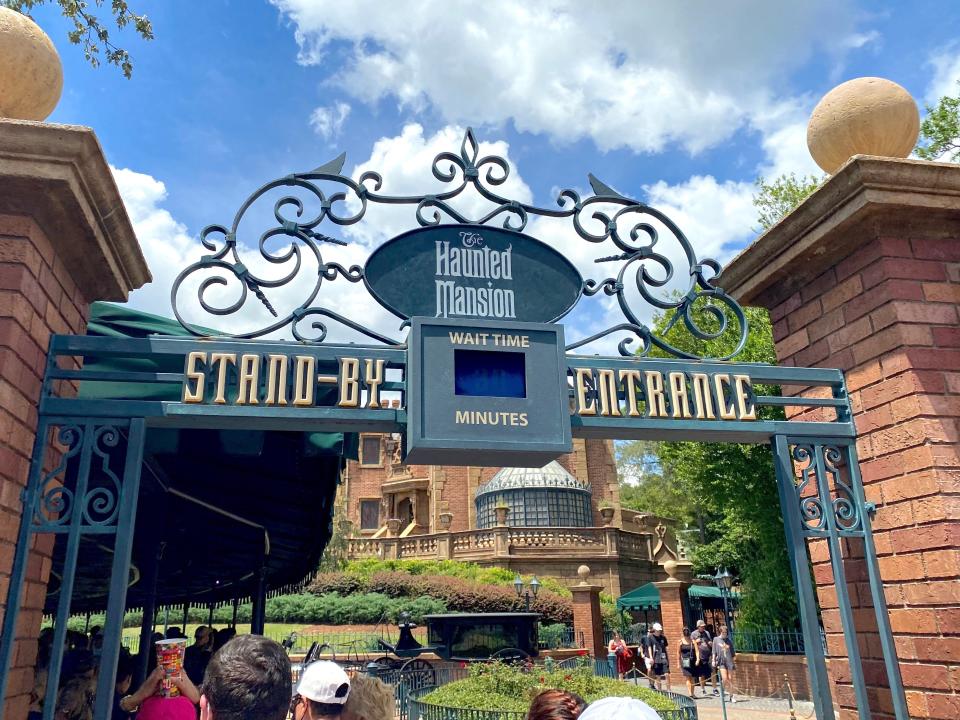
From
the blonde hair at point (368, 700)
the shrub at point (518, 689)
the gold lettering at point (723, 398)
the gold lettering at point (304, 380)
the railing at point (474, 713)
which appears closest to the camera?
the blonde hair at point (368, 700)

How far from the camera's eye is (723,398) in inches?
174

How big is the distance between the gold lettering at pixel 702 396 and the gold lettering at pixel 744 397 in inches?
6.5

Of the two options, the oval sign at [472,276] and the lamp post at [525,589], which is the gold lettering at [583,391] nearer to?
the oval sign at [472,276]

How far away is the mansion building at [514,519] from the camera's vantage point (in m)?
32.1

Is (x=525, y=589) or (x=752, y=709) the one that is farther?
(x=525, y=589)

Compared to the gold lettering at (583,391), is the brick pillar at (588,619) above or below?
below

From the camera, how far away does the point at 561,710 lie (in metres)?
2.28

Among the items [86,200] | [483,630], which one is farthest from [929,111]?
[86,200]

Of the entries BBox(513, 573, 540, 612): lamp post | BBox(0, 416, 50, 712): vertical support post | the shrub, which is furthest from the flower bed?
BBox(513, 573, 540, 612): lamp post

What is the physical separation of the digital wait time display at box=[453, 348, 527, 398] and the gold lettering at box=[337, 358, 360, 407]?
536mm

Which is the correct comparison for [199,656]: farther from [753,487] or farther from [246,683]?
[753,487]

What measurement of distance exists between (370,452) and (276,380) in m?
42.5

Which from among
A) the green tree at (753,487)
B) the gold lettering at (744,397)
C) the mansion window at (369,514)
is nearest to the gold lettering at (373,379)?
the gold lettering at (744,397)

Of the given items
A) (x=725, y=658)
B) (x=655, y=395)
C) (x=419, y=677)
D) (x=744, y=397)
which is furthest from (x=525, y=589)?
(x=655, y=395)
